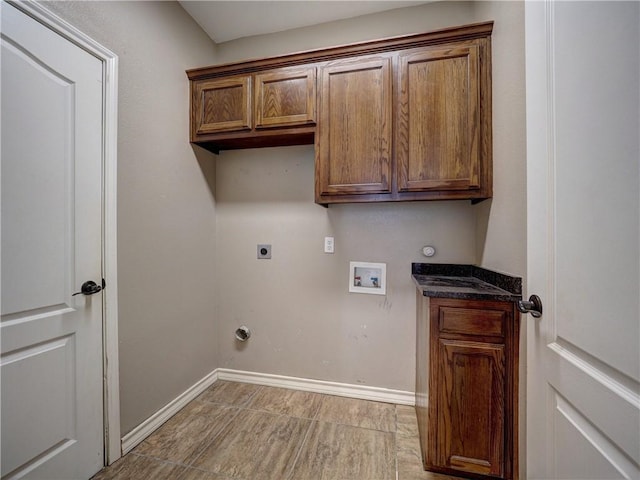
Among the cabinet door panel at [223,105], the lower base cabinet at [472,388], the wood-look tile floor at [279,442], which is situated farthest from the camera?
the cabinet door panel at [223,105]

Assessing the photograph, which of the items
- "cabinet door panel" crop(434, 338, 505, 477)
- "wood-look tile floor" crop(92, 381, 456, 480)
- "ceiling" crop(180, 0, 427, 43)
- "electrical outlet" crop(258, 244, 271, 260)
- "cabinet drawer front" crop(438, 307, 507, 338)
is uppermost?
"ceiling" crop(180, 0, 427, 43)

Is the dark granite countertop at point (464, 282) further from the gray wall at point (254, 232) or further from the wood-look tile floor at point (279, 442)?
the wood-look tile floor at point (279, 442)

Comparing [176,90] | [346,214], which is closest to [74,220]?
[176,90]

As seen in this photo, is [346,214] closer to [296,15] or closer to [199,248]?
[199,248]

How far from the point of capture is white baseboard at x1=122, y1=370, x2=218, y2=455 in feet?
5.04

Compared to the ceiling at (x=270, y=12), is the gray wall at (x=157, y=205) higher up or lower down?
lower down

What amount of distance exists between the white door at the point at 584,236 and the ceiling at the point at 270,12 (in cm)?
133

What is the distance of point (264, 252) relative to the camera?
2.24 m

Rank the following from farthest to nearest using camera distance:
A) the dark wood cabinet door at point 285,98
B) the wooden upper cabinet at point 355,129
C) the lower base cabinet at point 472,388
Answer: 1. the dark wood cabinet door at point 285,98
2. the wooden upper cabinet at point 355,129
3. the lower base cabinet at point 472,388

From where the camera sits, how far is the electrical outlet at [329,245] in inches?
82.6

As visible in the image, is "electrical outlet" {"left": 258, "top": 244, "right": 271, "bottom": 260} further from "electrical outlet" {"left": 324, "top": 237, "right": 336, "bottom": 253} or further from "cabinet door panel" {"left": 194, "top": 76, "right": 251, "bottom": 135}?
"cabinet door panel" {"left": 194, "top": 76, "right": 251, "bottom": 135}

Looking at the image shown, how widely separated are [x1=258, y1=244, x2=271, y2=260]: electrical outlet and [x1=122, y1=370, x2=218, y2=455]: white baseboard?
3.52 feet

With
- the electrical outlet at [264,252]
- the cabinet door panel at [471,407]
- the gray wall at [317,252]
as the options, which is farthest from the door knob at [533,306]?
the electrical outlet at [264,252]

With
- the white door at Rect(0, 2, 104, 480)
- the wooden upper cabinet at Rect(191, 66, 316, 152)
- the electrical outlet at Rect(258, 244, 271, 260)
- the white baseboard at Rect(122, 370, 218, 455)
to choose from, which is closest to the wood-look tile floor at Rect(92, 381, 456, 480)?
the white baseboard at Rect(122, 370, 218, 455)
